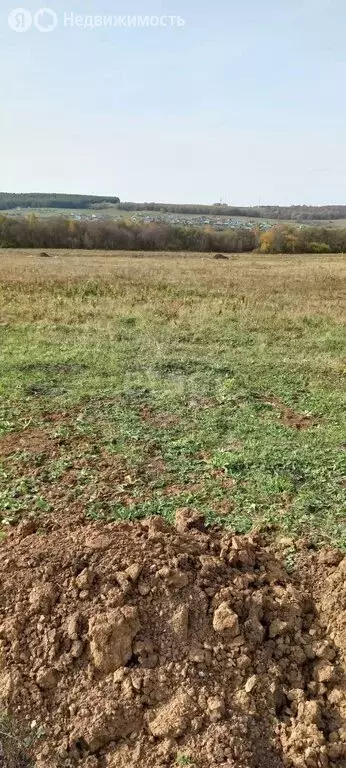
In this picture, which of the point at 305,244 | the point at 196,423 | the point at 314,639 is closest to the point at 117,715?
the point at 314,639

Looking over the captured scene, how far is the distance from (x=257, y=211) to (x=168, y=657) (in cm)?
13133

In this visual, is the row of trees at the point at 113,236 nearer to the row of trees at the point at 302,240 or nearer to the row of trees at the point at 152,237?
the row of trees at the point at 152,237

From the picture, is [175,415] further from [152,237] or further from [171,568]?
[152,237]

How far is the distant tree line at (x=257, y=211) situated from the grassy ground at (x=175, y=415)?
371 feet

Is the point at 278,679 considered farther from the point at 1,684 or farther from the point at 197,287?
the point at 197,287

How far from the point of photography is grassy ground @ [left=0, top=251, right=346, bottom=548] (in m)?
5.09

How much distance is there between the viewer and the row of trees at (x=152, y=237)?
180ft

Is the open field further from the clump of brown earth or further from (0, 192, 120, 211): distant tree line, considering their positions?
(0, 192, 120, 211): distant tree line

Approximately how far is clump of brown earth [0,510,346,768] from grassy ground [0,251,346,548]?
952 mm

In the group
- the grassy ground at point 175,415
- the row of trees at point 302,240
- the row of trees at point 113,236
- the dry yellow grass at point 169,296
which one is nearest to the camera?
the grassy ground at point 175,415

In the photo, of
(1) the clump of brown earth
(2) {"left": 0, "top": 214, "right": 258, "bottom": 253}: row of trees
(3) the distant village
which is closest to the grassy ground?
(1) the clump of brown earth

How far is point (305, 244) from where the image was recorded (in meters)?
60.2

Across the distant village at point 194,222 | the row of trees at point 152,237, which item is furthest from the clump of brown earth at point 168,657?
the distant village at point 194,222

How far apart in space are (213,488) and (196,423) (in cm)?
163
